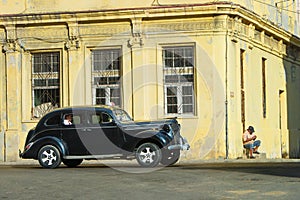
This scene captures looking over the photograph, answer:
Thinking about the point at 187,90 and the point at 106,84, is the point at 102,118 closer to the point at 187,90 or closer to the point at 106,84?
the point at 187,90

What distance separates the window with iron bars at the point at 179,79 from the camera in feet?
93.8

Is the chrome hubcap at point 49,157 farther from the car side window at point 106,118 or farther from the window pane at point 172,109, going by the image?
the window pane at point 172,109

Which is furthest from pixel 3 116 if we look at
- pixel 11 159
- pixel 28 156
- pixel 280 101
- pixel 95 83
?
pixel 280 101

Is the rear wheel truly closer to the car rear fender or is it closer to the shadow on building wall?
the car rear fender

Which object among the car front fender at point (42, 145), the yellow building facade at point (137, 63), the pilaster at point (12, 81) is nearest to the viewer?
the car front fender at point (42, 145)

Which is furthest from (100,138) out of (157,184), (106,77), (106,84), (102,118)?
(106,77)

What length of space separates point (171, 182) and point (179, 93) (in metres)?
13.6

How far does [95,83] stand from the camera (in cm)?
2958

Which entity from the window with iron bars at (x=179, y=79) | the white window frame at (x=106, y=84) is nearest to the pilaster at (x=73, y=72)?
the white window frame at (x=106, y=84)

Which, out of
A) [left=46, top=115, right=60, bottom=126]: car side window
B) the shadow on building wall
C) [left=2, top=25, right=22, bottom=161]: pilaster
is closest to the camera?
[left=46, top=115, right=60, bottom=126]: car side window

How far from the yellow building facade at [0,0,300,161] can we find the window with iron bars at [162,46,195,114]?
37mm

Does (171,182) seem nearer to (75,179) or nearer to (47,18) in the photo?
(75,179)

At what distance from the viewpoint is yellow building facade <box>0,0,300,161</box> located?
28.0 m

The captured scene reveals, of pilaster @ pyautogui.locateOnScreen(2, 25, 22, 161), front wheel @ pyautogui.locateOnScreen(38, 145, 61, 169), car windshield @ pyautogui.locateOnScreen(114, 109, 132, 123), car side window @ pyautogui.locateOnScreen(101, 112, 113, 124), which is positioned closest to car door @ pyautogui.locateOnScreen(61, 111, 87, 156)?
front wheel @ pyautogui.locateOnScreen(38, 145, 61, 169)
